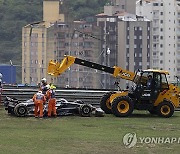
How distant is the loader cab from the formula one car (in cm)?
159

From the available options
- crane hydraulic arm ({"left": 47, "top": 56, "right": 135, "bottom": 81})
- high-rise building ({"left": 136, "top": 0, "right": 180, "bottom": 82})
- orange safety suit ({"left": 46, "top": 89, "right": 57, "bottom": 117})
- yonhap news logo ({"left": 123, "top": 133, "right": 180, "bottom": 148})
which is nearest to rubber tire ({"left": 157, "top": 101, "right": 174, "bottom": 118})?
crane hydraulic arm ({"left": 47, "top": 56, "right": 135, "bottom": 81})

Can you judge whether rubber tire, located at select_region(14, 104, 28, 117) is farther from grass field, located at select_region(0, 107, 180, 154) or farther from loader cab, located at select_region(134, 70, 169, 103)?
loader cab, located at select_region(134, 70, 169, 103)

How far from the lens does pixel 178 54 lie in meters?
108

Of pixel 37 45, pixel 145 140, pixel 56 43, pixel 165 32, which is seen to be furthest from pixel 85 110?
pixel 165 32

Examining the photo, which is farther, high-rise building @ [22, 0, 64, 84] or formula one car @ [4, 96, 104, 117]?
high-rise building @ [22, 0, 64, 84]

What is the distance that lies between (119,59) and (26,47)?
599 inches

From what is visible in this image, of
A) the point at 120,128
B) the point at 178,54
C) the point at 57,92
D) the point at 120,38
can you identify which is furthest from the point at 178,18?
the point at 120,128

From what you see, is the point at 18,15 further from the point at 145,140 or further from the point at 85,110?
the point at 145,140

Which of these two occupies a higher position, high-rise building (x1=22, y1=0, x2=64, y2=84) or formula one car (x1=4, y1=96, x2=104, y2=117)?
high-rise building (x1=22, y1=0, x2=64, y2=84)

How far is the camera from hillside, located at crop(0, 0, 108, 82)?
102 m

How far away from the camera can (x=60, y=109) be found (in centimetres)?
2397

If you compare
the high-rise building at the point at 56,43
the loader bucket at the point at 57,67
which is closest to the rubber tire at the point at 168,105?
the loader bucket at the point at 57,67

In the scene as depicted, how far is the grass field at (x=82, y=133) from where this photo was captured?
16281mm

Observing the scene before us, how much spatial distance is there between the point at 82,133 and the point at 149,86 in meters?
6.60
